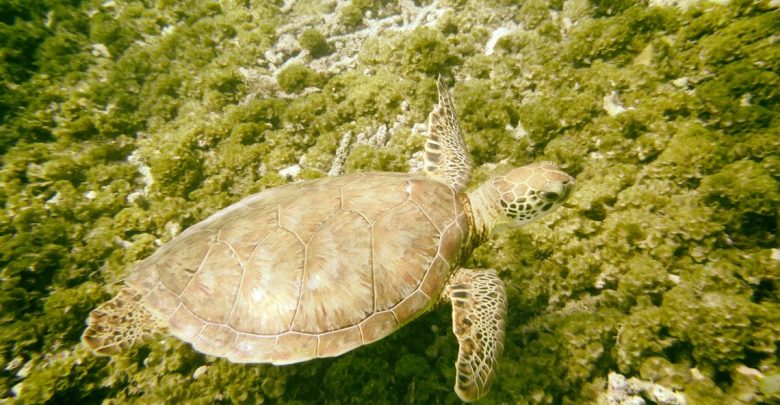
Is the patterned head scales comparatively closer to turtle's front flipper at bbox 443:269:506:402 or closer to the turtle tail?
turtle's front flipper at bbox 443:269:506:402

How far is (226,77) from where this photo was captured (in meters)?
4.55

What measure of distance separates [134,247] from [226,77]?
2.84 m

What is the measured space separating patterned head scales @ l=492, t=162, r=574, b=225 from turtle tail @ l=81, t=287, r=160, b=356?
284 cm

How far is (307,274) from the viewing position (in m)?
1.93

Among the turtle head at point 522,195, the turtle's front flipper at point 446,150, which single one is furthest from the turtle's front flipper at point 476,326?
the turtle's front flipper at point 446,150

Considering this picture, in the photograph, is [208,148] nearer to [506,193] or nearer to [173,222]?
[173,222]

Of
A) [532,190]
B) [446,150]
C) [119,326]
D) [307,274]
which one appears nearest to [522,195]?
[532,190]

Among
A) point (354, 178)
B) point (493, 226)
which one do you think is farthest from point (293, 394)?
point (493, 226)

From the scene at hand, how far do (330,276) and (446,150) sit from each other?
1725 mm

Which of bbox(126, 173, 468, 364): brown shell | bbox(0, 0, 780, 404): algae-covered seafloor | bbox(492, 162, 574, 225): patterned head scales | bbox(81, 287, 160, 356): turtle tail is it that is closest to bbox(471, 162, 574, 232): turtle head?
bbox(492, 162, 574, 225): patterned head scales

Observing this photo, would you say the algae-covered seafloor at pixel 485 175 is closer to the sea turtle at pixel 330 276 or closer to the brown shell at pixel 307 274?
the sea turtle at pixel 330 276

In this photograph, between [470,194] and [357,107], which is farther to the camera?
[357,107]

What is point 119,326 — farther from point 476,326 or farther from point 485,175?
point 485,175

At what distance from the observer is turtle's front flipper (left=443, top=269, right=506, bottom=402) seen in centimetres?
178
